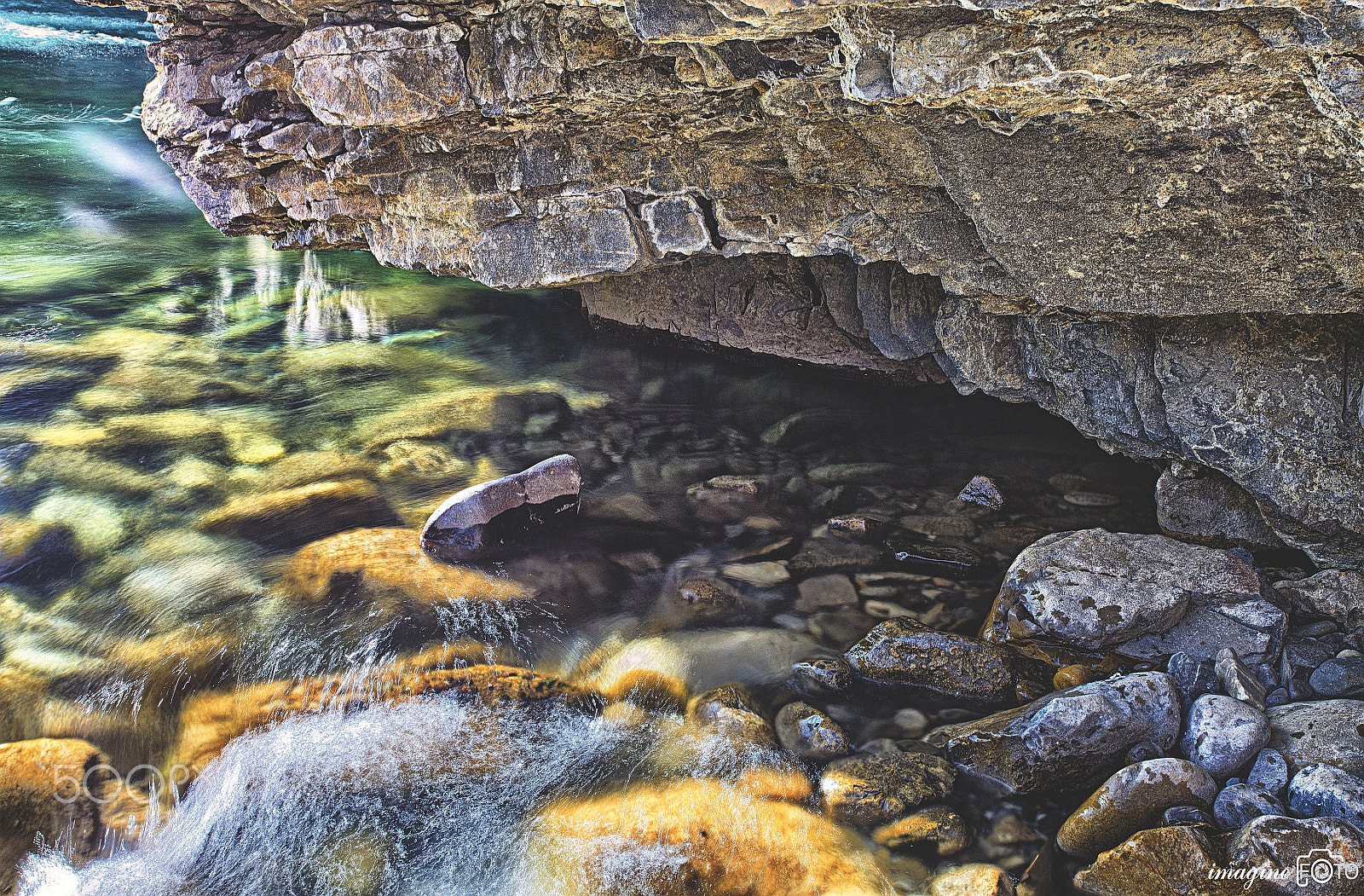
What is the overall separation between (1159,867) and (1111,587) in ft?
5.53

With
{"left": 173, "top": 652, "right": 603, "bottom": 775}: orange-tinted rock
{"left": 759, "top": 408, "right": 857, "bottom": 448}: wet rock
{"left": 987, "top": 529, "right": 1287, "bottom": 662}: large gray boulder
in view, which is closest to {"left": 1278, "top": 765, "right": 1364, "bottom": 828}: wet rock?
{"left": 987, "top": 529, "right": 1287, "bottom": 662}: large gray boulder

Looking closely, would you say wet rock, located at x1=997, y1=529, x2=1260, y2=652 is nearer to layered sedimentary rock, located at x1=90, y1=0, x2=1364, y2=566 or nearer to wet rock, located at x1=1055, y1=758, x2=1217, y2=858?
layered sedimentary rock, located at x1=90, y1=0, x2=1364, y2=566

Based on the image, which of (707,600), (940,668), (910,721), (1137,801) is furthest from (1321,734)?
(707,600)

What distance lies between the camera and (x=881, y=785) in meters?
3.43

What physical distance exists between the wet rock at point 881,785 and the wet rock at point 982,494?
2.65 meters

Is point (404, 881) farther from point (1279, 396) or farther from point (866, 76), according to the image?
point (1279, 396)

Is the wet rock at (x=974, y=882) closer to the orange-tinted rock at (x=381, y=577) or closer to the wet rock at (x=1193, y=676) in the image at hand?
the wet rock at (x=1193, y=676)

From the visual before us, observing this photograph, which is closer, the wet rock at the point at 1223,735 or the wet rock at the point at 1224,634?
Answer: the wet rock at the point at 1223,735

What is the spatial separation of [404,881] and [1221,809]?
10.6 ft

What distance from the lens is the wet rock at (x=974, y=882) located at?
9.75 feet

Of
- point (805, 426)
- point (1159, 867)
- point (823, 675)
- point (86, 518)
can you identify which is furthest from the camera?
point (805, 426)

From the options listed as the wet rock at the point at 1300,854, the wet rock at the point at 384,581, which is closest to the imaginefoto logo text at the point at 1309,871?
the wet rock at the point at 1300,854

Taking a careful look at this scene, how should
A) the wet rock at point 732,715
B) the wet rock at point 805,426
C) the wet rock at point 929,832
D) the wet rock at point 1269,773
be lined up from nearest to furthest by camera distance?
the wet rock at point 1269,773 < the wet rock at point 929,832 < the wet rock at point 732,715 < the wet rock at point 805,426

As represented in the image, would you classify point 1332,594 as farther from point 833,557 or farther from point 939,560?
point 833,557
